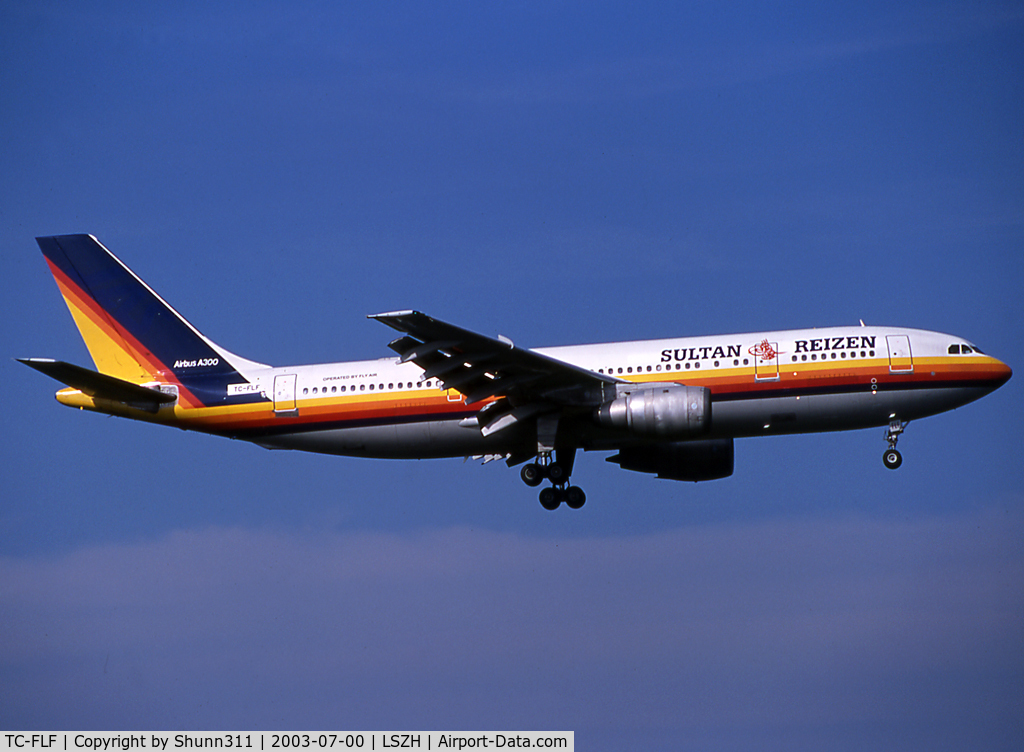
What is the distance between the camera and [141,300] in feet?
146

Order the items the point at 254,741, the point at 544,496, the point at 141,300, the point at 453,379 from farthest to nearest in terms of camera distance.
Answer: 1. the point at 141,300
2. the point at 544,496
3. the point at 453,379
4. the point at 254,741

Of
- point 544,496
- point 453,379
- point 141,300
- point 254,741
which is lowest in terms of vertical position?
point 254,741

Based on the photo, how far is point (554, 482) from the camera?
4109 centimetres

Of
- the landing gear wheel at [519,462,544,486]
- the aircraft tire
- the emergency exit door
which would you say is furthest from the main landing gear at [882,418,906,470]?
the emergency exit door

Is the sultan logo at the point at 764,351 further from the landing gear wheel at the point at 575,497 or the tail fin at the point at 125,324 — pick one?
the tail fin at the point at 125,324

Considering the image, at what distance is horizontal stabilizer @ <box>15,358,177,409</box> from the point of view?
38719 millimetres

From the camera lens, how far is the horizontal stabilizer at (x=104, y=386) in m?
38.7

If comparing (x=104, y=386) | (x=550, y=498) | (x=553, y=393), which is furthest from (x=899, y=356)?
(x=104, y=386)

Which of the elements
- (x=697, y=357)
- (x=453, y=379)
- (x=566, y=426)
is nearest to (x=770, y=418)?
(x=697, y=357)

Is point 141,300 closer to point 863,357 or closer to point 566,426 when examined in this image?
point 566,426

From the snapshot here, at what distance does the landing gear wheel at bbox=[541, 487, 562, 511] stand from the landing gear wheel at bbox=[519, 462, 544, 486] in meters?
0.42

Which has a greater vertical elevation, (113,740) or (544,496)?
(544,496)

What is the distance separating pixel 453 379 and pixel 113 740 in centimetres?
1313
